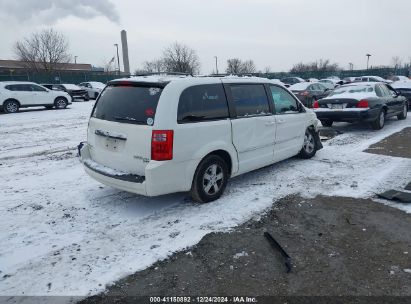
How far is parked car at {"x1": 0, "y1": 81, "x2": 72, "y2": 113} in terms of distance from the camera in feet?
61.6

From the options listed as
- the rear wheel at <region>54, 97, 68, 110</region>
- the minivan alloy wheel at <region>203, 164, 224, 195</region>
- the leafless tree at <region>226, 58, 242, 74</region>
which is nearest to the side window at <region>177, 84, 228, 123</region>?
the minivan alloy wheel at <region>203, 164, 224, 195</region>

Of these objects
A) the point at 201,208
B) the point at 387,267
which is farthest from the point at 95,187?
the point at 387,267

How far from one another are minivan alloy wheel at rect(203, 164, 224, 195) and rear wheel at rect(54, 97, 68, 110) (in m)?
18.5

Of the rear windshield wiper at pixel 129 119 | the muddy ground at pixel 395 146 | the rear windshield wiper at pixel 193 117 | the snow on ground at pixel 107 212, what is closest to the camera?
the snow on ground at pixel 107 212

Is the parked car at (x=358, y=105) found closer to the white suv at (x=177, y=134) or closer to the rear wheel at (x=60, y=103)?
the white suv at (x=177, y=134)

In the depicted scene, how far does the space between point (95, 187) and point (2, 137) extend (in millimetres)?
7178

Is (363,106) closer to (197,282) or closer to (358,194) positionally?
(358,194)

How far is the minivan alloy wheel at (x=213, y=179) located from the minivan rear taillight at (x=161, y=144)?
834 millimetres

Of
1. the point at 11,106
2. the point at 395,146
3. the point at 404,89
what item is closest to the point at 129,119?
the point at 395,146

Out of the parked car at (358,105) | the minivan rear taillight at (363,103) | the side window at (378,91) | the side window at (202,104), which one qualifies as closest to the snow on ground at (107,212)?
the side window at (202,104)

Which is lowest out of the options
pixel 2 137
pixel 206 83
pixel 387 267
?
pixel 387 267

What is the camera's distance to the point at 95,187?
19.1 feet

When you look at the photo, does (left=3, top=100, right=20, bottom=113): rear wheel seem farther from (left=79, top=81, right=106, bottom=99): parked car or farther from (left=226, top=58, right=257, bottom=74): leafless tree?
(left=226, top=58, right=257, bottom=74): leafless tree

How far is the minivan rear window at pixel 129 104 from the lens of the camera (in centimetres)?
445
